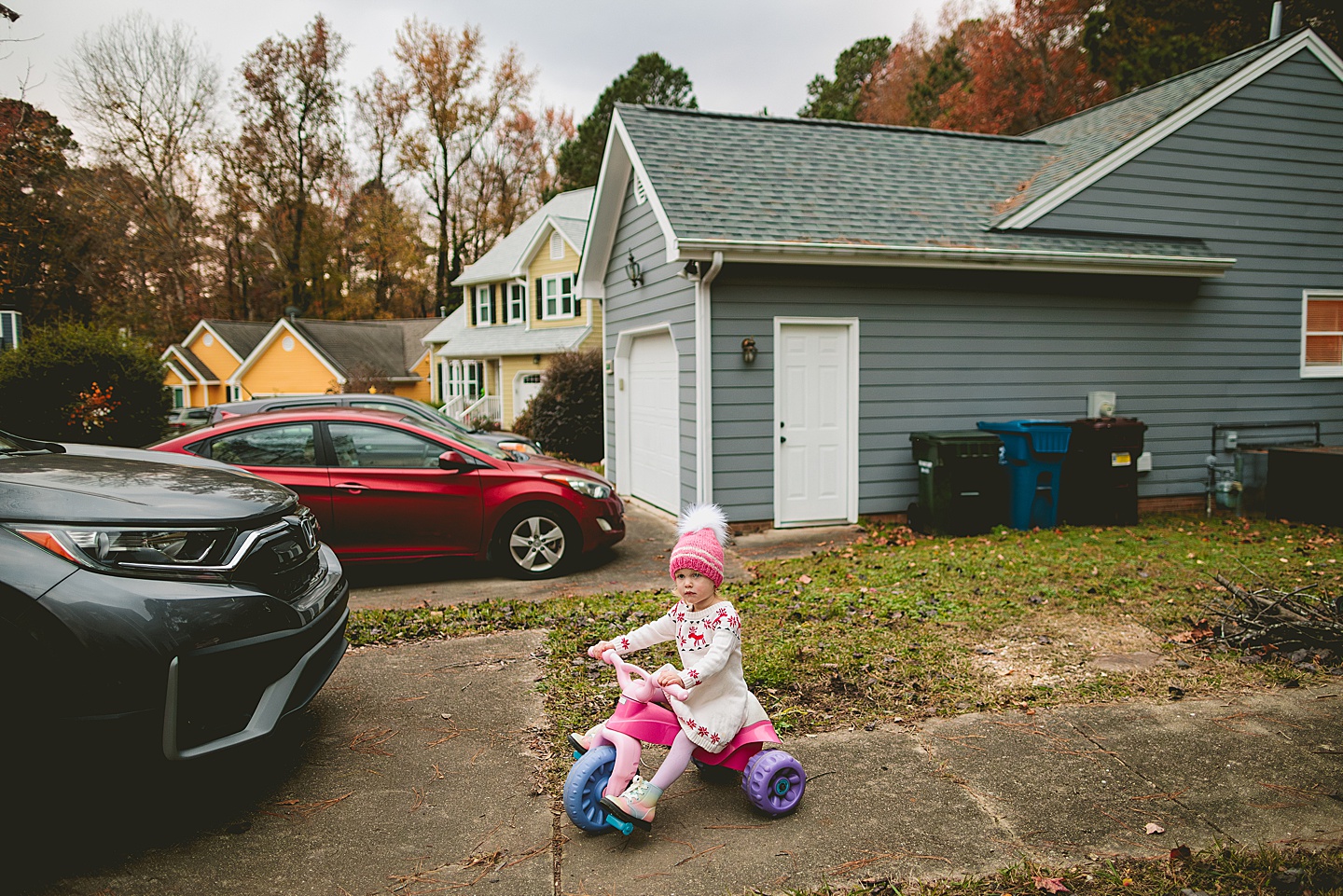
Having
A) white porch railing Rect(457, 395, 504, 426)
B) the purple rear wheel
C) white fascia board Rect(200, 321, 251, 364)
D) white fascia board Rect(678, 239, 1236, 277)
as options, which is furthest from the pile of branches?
white fascia board Rect(200, 321, 251, 364)

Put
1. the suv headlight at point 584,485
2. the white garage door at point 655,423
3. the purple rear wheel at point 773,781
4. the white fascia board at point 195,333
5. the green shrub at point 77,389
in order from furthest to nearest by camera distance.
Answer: the white fascia board at point 195,333 < the green shrub at point 77,389 < the white garage door at point 655,423 < the suv headlight at point 584,485 < the purple rear wheel at point 773,781

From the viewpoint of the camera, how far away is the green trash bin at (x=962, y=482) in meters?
9.20

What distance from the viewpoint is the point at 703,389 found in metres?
9.08

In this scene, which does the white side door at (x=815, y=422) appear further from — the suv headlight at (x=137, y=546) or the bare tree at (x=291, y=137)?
the bare tree at (x=291, y=137)

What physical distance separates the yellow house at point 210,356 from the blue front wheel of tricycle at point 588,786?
40427mm

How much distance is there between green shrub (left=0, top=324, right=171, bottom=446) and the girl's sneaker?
11.8 m

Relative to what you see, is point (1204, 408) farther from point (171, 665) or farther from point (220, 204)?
point (220, 204)

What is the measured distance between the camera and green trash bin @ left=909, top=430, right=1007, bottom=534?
9.20 meters

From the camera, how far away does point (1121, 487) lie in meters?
9.72

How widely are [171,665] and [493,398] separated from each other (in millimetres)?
27500

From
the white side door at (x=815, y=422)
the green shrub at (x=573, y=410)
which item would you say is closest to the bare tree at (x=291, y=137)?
the green shrub at (x=573, y=410)

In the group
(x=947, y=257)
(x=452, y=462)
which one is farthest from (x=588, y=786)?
(x=947, y=257)

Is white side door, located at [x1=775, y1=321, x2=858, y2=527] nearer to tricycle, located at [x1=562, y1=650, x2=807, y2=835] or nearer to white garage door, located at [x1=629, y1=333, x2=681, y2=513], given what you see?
white garage door, located at [x1=629, y1=333, x2=681, y2=513]

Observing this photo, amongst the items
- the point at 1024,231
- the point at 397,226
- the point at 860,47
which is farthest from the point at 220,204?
the point at 1024,231
